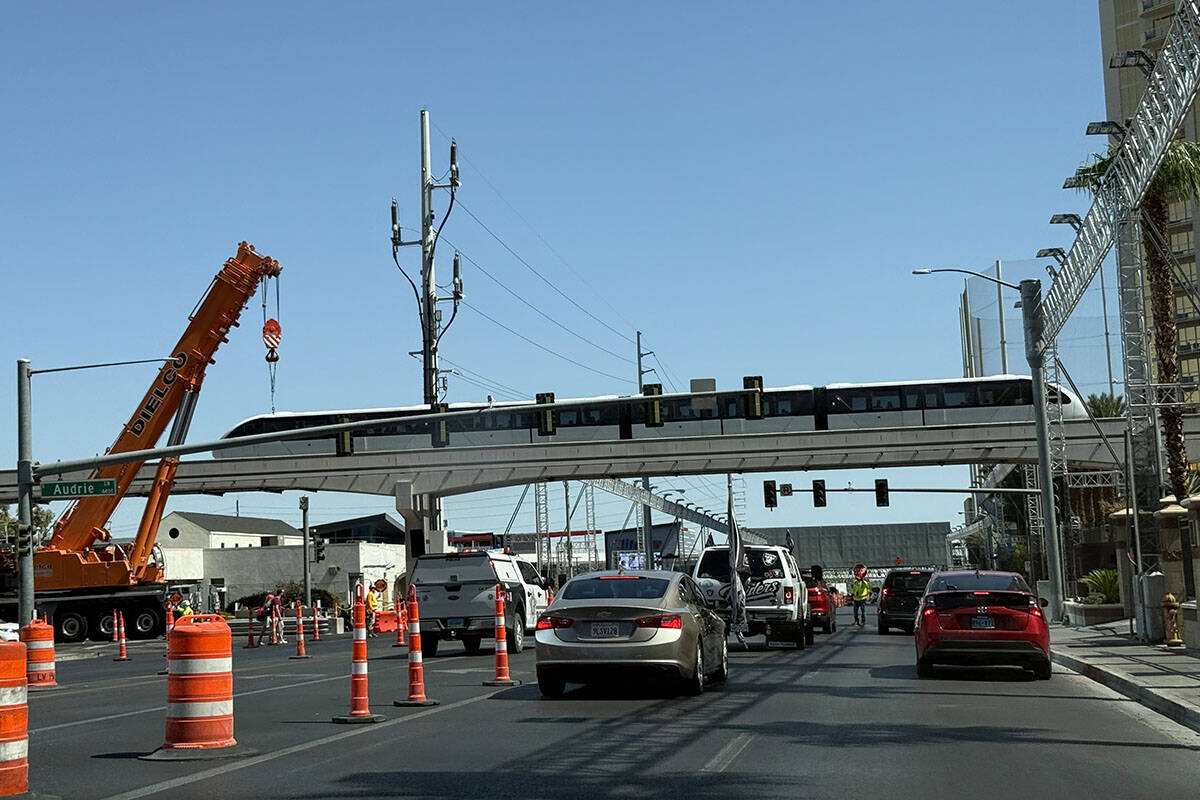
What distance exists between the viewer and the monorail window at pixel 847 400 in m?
55.6

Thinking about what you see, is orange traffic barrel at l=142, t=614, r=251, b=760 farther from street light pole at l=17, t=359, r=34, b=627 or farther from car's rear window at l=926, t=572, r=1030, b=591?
street light pole at l=17, t=359, r=34, b=627

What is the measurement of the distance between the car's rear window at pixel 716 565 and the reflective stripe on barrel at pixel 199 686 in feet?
56.7

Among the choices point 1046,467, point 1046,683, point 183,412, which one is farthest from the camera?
point 183,412

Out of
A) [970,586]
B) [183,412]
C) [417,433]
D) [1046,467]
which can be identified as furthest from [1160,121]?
[417,433]

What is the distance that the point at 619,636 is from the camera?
1571cm

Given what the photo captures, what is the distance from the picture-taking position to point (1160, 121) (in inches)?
937

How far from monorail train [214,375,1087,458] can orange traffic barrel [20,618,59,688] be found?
1275 inches

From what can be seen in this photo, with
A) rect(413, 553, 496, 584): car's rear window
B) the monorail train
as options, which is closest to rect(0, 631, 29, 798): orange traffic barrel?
rect(413, 553, 496, 584): car's rear window

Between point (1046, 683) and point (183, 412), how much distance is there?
29.2 meters

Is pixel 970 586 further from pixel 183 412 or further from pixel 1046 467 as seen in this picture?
pixel 183 412

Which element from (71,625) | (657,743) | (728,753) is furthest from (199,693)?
(71,625)

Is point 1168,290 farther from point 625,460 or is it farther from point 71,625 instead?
point 71,625

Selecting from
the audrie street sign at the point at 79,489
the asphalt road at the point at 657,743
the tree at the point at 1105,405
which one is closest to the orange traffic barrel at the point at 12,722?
the asphalt road at the point at 657,743

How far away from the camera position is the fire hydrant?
23.5 m
